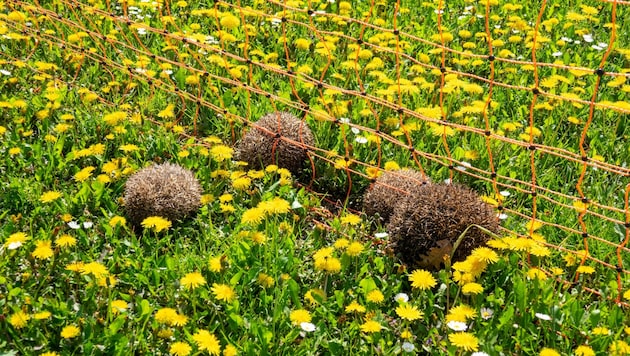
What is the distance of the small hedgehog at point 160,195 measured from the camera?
332cm

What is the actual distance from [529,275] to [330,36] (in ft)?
7.74

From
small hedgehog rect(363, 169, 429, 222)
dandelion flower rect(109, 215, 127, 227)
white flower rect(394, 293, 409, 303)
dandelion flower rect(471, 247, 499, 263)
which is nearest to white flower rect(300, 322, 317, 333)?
white flower rect(394, 293, 409, 303)

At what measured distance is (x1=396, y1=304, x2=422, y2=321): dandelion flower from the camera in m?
2.69

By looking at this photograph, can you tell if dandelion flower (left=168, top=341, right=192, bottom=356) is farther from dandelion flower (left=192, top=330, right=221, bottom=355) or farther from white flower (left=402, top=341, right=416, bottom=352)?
white flower (left=402, top=341, right=416, bottom=352)

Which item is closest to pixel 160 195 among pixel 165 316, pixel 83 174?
pixel 83 174

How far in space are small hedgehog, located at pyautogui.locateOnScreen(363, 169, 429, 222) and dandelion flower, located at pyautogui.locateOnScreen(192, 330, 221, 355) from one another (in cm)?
111

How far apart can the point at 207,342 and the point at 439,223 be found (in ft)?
3.49

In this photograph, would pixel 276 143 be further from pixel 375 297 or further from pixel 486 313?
pixel 486 313

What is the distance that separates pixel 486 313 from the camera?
9.37ft

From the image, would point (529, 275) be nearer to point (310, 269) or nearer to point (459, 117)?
point (310, 269)

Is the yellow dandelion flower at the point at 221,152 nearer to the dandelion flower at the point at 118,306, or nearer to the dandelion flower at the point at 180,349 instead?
the dandelion flower at the point at 118,306

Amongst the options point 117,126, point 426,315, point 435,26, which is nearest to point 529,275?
point 426,315

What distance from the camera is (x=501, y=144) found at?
3871 mm

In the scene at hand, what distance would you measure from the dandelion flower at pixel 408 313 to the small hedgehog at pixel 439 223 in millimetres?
368
